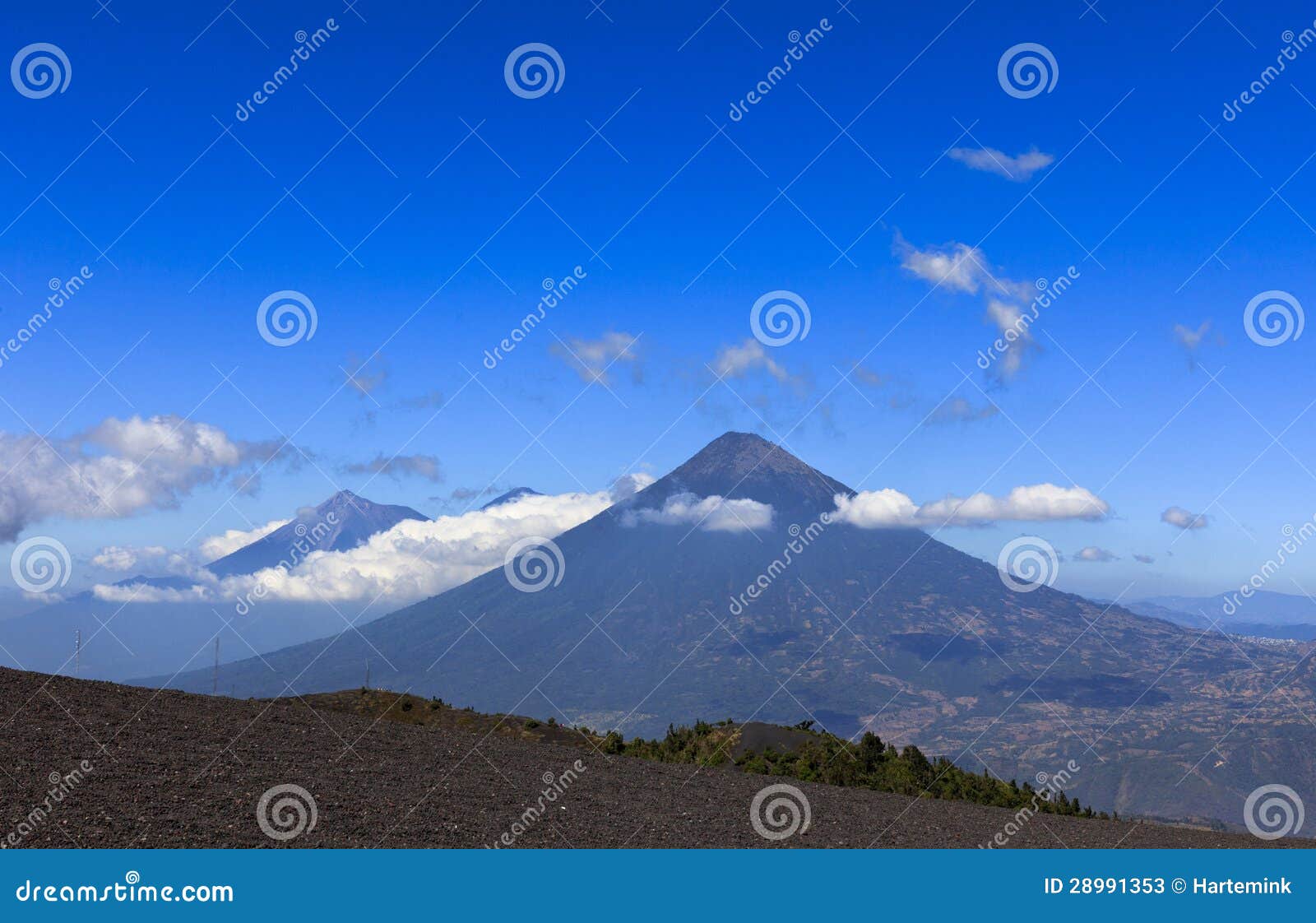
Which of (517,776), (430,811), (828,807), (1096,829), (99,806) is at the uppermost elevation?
(1096,829)

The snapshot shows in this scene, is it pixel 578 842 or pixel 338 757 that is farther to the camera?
pixel 338 757

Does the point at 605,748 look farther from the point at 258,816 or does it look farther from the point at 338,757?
the point at 258,816

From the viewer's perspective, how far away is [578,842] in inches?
832

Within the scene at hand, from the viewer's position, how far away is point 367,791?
23.3m

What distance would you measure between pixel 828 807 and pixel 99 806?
54.4ft

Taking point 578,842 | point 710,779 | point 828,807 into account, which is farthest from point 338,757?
point 828,807

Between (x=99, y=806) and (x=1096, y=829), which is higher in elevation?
(x=1096, y=829)

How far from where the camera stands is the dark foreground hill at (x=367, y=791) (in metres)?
19.6

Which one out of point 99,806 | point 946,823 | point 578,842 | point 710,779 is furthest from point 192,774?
point 946,823

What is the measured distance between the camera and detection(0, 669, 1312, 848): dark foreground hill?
64.2 ft

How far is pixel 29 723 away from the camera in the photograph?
80.9 feet

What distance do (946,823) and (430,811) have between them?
1303 cm
